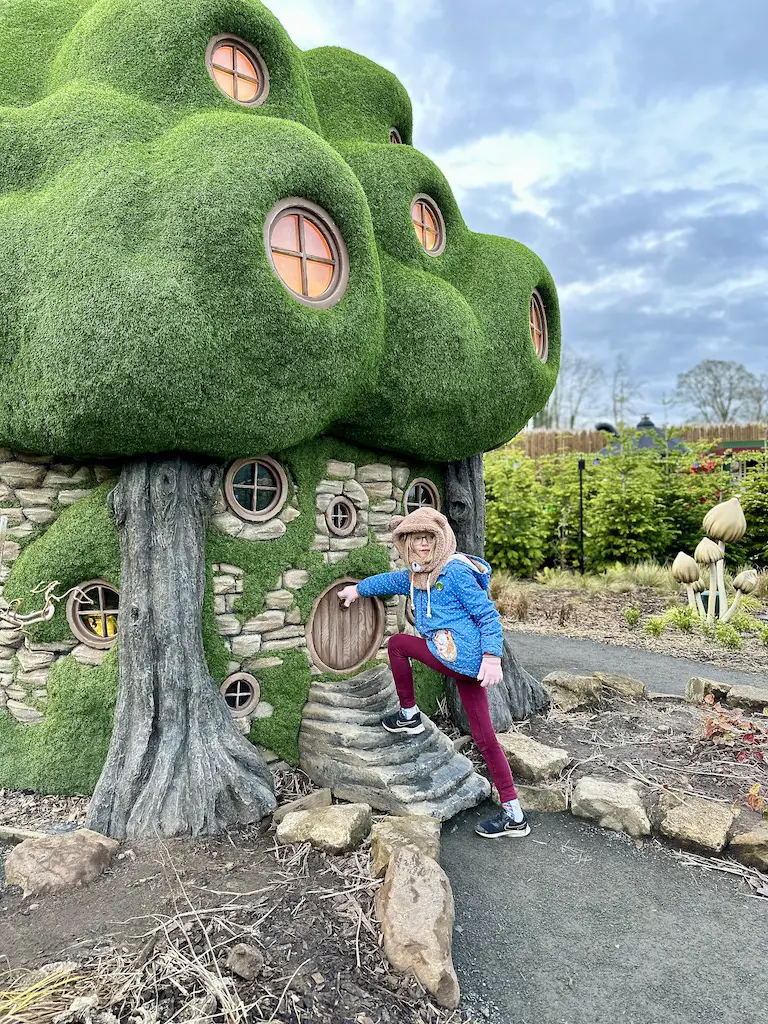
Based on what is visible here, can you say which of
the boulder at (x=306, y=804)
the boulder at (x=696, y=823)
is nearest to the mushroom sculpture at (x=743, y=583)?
the boulder at (x=696, y=823)

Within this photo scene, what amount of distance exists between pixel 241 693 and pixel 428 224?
4297 millimetres

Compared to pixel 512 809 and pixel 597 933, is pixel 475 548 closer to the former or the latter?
pixel 512 809

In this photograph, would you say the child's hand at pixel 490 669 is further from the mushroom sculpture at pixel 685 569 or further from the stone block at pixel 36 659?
the mushroom sculpture at pixel 685 569

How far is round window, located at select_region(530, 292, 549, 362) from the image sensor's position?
661 centimetres

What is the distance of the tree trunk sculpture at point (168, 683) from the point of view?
4.16 meters

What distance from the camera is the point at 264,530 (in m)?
4.91

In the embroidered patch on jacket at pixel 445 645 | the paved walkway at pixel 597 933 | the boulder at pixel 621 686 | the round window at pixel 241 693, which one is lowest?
the paved walkway at pixel 597 933

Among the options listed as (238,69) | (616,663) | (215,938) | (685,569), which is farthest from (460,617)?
(685,569)

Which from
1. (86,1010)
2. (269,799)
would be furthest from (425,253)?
(86,1010)

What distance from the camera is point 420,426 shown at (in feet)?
17.7

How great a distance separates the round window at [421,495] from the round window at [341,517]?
2.20 feet

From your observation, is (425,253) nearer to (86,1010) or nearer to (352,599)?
(352,599)

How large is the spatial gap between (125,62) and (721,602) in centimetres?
937

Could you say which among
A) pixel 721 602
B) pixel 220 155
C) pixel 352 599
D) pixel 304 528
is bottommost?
pixel 721 602
